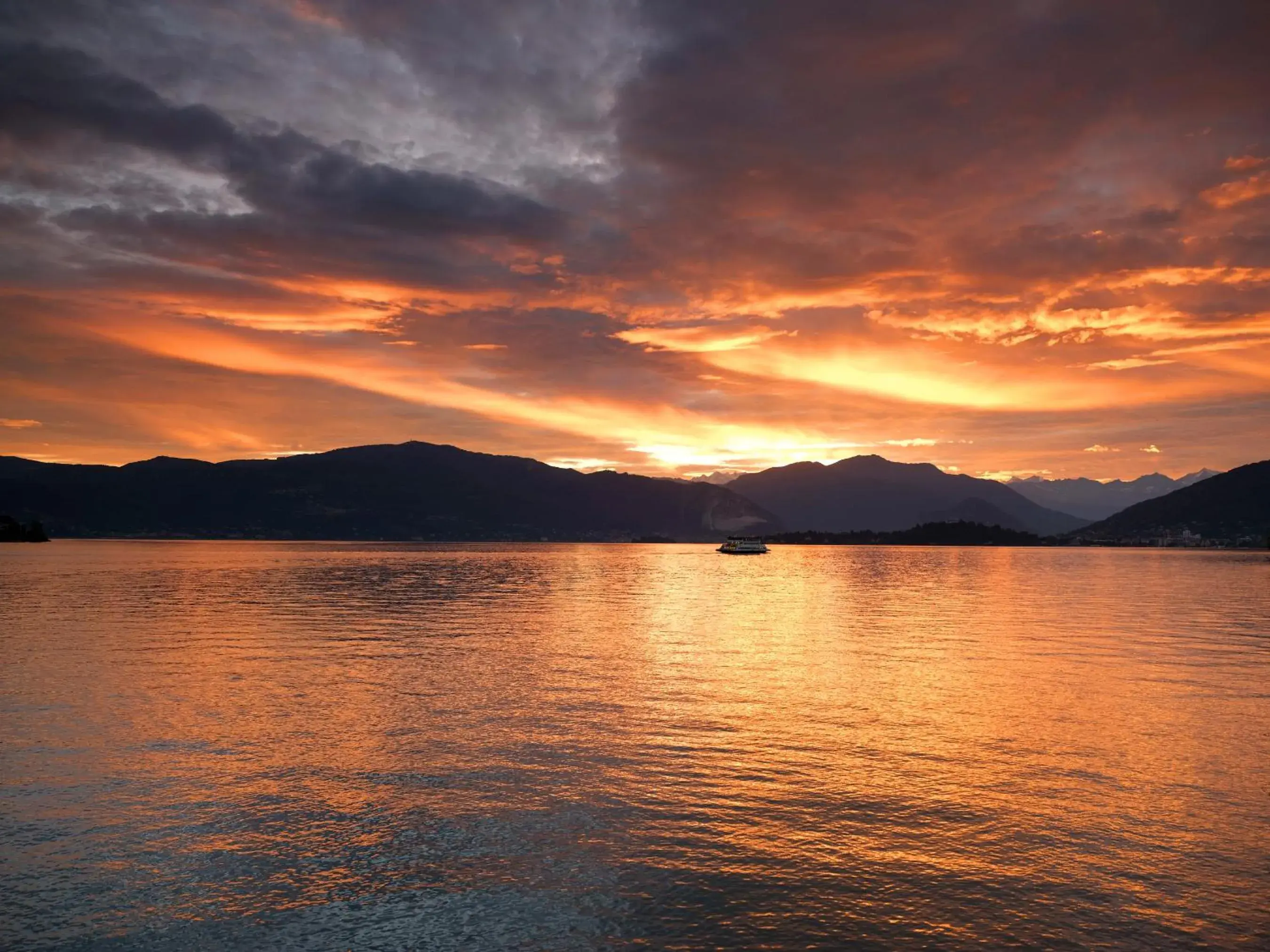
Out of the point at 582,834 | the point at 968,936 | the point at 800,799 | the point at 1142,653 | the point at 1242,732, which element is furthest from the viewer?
the point at 1142,653

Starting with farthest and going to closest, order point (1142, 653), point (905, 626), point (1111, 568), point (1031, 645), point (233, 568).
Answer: point (1111, 568)
point (233, 568)
point (905, 626)
point (1031, 645)
point (1142, 653)

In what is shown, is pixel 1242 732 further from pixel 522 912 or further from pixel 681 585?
pixel 681 585

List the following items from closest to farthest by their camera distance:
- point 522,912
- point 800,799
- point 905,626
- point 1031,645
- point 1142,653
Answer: point 522,912 → point 800,799 → point 1142,653 → point 1031,645 → point 905,626

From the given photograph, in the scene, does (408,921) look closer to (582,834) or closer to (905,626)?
(582,834)

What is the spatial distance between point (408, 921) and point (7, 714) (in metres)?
25.1

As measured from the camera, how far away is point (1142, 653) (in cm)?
4894

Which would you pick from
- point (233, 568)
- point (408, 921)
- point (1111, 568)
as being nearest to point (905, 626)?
point (408, 921)

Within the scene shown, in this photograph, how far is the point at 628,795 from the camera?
21562 millimetres

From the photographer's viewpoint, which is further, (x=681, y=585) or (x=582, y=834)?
(x=681, y=585)

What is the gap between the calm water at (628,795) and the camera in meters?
14.6

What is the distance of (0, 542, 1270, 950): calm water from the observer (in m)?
14.6

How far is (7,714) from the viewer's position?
99.6 feet

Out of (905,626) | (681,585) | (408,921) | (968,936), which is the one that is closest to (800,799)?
(968,936)

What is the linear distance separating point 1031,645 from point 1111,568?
16787 cm
